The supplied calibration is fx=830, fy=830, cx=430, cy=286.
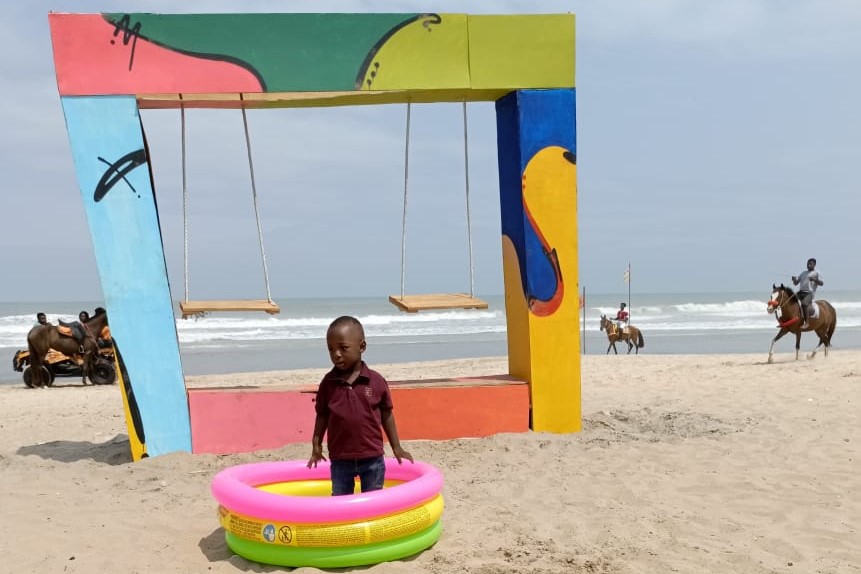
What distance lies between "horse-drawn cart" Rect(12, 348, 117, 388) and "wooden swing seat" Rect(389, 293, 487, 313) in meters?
8.61

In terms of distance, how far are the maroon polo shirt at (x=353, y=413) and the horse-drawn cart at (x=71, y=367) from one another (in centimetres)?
1074

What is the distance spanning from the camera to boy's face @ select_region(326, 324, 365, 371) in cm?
407

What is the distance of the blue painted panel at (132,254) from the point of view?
21.0ft

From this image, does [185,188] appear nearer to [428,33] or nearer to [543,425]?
[428,33]

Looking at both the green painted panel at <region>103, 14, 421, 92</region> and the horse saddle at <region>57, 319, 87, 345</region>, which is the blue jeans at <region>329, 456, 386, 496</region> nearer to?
the green painted panel at <region>103, 14, 421, 92</region>

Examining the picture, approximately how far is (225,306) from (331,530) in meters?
3.04

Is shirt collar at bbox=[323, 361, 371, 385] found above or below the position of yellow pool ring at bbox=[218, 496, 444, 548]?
above

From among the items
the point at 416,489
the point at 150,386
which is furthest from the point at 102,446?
the point at 416,489

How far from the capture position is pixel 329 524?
393cm

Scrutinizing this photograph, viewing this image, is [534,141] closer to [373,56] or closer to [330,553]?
[373,56]

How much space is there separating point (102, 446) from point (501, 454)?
3.62 meters

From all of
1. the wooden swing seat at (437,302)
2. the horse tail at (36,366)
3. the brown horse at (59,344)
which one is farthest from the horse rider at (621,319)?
the wooden swing seat at (437,302)

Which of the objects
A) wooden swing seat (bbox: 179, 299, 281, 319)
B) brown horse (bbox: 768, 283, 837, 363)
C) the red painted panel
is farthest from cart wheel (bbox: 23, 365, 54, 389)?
brown horse (bbox: 768, 283, 837, 363)

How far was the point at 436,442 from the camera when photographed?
686 centimetres
